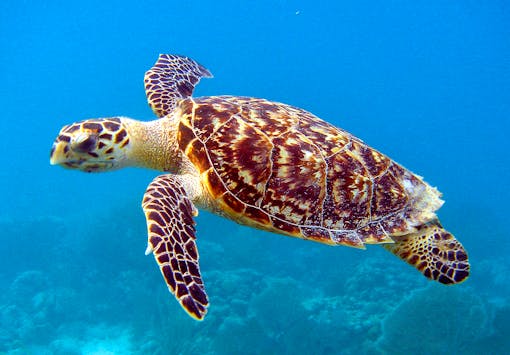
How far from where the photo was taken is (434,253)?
3768 millimetres

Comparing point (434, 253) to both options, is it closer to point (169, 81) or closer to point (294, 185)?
point (294, 185)

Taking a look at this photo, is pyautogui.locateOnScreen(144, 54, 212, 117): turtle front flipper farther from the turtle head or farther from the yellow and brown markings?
the yellow and brown markings

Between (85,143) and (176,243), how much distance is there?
4.58 feet

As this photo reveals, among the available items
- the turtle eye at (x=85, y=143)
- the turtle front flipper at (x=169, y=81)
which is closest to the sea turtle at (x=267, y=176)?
the turtle eye at (x=85, y=143)

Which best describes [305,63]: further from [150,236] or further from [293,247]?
[150,236]

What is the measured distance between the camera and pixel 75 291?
1363cm

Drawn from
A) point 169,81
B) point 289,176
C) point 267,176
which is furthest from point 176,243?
point 169,81

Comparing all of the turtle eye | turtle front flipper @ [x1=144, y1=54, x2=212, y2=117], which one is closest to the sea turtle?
the turtle eye

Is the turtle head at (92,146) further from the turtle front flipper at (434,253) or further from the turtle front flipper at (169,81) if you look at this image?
the turtle front flipper at (434,253)

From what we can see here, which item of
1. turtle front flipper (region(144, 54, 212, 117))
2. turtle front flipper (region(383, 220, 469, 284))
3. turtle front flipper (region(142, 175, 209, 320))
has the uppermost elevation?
turtle front flipper (region(144, 54, 212, 117))

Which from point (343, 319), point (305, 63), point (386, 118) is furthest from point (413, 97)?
point (343, 319)

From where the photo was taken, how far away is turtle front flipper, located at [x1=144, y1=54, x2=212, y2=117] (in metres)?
4.34

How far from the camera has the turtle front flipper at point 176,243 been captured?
255 cm

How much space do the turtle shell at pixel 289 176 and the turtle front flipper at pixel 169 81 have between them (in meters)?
0.71
